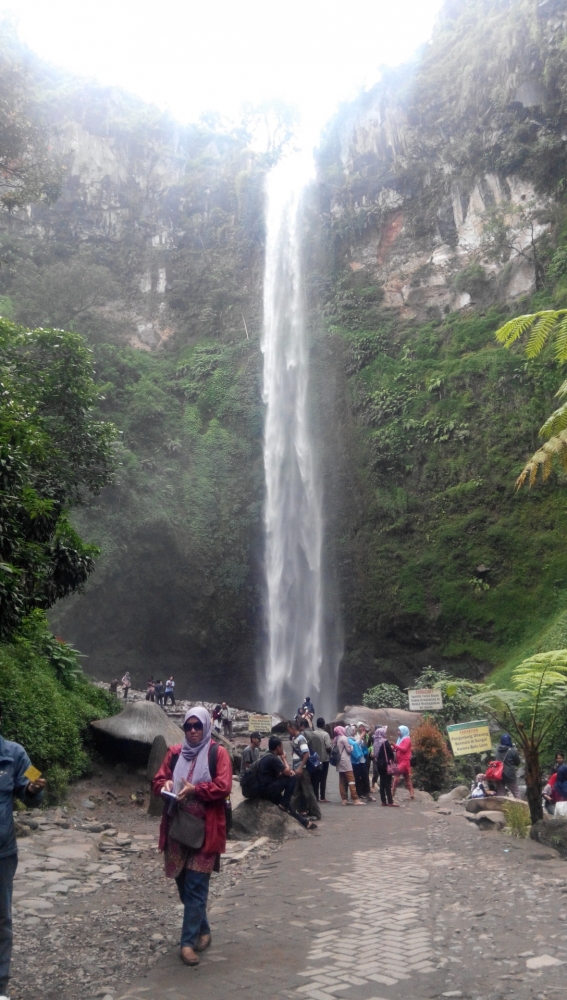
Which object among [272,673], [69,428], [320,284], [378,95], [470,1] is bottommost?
[272,673]

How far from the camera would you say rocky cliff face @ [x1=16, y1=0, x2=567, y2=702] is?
80.9ft

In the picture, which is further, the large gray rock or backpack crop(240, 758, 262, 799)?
the large gray rock

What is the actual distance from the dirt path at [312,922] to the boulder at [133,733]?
3813 millimetres

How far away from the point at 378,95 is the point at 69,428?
30200 millimetres

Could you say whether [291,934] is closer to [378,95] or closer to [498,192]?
[498,192]

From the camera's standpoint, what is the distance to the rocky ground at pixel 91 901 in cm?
348

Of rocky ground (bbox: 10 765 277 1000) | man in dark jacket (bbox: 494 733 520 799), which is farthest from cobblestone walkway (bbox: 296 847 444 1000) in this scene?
man in dark jacket (bbox: 494 733 520 799)

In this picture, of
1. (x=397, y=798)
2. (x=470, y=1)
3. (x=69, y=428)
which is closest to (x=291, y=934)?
(x=397, y=798)

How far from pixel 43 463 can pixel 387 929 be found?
7480 millimetres

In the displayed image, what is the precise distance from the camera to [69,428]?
12.1 meters

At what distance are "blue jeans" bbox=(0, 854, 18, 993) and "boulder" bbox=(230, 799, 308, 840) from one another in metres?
4.21

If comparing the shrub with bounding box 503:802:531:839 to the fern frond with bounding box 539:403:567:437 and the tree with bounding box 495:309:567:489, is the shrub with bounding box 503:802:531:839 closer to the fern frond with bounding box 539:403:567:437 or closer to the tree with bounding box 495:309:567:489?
the tree with bounding box 495:309:567:489

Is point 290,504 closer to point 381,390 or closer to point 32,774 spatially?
point 381,390

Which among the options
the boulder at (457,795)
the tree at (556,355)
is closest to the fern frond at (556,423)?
the tree at (556,355)
